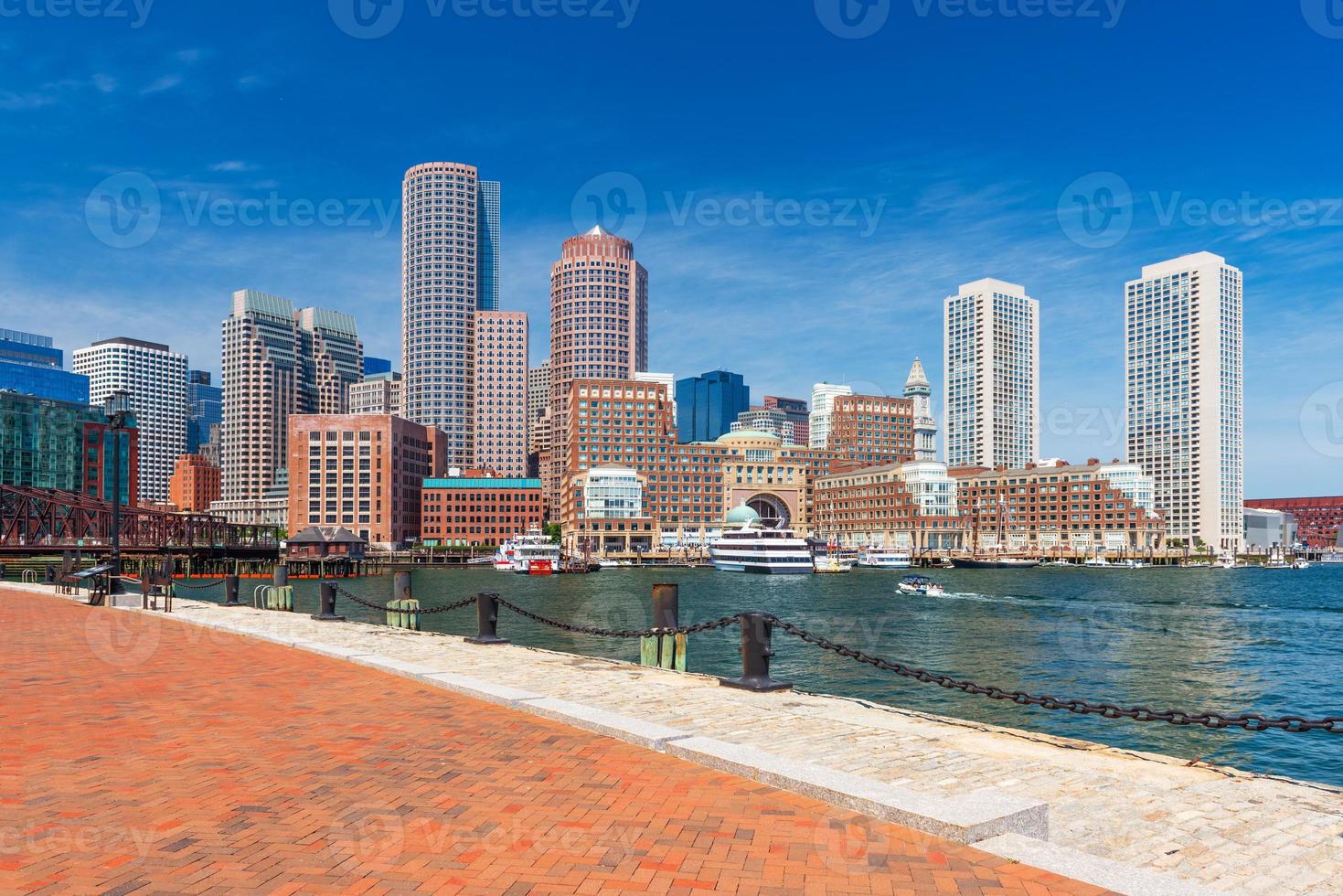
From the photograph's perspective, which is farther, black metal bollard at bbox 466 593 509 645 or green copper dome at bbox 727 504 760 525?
green copper dome at bbox 727 504 760 525

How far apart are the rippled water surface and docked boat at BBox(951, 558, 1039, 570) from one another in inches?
2698

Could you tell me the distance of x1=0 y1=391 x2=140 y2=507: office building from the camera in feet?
590

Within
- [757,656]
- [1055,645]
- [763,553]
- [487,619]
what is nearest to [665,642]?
[757,656]

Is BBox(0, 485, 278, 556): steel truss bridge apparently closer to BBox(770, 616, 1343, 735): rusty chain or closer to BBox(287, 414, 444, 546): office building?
BBox(287, 414, 444, 546): office building

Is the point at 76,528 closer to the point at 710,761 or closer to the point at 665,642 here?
the point at 665,642

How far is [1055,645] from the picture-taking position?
44750 mm

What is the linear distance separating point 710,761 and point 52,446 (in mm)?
216419

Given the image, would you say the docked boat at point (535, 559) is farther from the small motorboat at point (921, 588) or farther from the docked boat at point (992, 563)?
the docked boat at point (992, 563)

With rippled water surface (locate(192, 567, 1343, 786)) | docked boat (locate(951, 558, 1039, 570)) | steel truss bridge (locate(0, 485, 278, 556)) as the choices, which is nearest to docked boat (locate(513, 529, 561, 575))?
rippled water surface (locate(192, 567, 1343, 786))

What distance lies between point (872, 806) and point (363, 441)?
200 meters

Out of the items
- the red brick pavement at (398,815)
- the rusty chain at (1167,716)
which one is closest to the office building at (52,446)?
the red brick pavement at (398,815)

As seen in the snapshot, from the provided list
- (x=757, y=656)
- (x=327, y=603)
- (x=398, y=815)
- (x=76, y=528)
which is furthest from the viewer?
(x=76, y=528)

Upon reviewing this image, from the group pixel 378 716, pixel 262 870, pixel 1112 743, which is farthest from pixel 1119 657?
pixel 262 870

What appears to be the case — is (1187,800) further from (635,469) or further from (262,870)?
(635,469)
